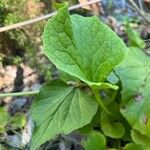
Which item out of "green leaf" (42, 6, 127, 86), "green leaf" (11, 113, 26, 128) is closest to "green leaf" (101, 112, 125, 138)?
"green leaf" (42, 6, 127, 86)

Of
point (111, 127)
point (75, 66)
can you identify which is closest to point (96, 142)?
point (111, 127)

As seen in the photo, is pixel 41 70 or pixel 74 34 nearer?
pixel 74 34

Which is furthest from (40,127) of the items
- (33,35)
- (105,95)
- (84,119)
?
(33,35)

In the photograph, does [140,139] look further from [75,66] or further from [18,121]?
[18,121]

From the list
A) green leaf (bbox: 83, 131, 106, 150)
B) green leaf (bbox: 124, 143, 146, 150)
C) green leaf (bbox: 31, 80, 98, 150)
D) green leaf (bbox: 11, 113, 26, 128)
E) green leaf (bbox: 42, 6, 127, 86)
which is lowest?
green leaf (bbox: 124, 143, 146, 150)

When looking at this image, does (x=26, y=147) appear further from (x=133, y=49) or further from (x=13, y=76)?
(x=133, y=49)

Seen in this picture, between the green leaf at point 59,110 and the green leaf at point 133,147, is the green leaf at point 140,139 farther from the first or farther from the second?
the green leaf at point 59,110

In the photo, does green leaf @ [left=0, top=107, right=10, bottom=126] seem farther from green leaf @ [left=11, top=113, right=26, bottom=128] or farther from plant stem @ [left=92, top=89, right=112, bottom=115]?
plant stem @ [left=92, top=89, right=112, bottom=115]
